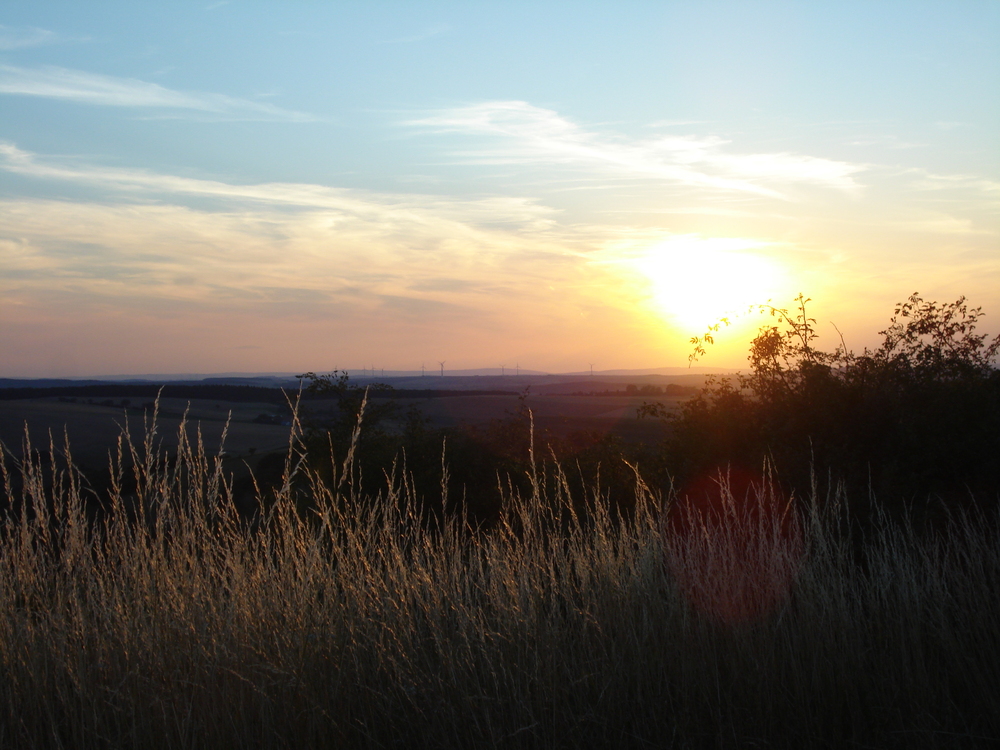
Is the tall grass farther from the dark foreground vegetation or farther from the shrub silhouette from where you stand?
the shrub silhouette

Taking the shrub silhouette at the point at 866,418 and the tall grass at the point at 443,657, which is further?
the shrub silhouette at the point at 866,418

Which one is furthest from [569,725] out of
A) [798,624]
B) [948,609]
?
[948,609]

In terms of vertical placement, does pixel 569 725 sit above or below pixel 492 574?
below

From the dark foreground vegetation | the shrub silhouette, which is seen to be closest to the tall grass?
the dark foreground vegetation

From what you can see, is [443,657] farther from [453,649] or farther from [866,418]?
[866,418]

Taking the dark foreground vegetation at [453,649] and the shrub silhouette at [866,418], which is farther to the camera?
the shrub silhouette at [866,418]

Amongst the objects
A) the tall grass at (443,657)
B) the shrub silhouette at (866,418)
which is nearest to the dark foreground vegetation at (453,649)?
the tall grass at (443,657)

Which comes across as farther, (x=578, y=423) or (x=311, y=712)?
(x=578, y=423)

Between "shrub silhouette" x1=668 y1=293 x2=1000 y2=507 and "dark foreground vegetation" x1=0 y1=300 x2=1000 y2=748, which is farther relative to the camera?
"shrub silhouette" x1=668 y1=293 x2=1000 y2=507

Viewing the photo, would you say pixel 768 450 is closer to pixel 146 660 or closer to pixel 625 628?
pixel 625 628

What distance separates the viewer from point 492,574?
399cm

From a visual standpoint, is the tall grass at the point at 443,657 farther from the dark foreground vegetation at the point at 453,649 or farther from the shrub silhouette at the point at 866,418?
the shrub silhouette at the point at 866,418

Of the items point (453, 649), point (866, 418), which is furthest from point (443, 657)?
point (866, 418)

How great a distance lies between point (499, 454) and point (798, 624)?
12581 millimetres
